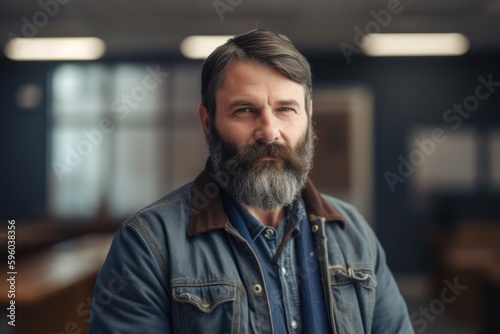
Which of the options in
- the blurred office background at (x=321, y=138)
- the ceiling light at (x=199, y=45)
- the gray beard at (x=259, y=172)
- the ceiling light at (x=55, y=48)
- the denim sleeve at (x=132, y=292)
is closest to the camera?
the denim sleeve at (x=132, y=292)

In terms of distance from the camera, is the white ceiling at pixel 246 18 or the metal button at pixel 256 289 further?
the white ceiling at pixel 246 18

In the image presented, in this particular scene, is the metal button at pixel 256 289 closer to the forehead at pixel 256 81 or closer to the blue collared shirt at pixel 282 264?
the blue collared shirt at pixel 282 264

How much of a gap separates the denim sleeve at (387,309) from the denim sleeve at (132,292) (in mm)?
428

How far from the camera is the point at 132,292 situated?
0.97 meters

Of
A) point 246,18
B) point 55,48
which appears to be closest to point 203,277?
point 246,18

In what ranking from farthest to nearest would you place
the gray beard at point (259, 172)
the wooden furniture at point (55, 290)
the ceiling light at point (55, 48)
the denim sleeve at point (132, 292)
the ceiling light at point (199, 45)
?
1. the ceiling light at point (55, 48)
2. the ceiling light at point (199, 45)
3. the wooden furniture at point (55, 290)
4. the gray beard at point (259, 172)
5. the denim sleeve at point (132, 292)

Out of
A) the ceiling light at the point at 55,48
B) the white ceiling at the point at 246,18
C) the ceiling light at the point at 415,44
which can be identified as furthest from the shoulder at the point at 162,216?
the ceiling light at the point at 55,48

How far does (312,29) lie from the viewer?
526 cm

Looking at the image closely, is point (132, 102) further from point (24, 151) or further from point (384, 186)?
point (384, 186)

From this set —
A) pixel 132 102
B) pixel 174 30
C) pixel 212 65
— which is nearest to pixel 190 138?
pixel 132 102

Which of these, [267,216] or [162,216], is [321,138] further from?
[162,216]

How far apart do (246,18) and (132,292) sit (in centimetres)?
413

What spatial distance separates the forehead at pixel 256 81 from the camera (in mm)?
1047

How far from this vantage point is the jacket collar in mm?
1046
